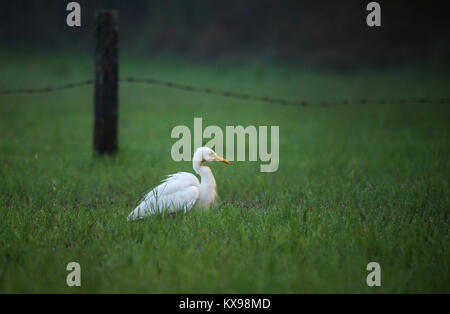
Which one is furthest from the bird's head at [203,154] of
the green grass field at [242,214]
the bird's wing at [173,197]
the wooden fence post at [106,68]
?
the wooden fence post at [106,68]

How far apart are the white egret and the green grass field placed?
5.2 inches

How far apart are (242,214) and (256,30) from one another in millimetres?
24573

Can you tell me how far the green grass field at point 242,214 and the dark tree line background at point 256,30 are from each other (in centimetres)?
1284

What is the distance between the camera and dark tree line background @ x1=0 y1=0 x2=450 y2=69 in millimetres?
23453

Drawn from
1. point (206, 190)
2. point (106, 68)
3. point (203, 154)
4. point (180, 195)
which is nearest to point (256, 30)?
point (106, 68)

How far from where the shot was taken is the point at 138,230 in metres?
4.32

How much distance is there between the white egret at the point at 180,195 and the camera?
4711 millimetres

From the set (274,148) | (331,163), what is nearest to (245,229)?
(331,163)

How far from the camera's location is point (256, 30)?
27.8 m

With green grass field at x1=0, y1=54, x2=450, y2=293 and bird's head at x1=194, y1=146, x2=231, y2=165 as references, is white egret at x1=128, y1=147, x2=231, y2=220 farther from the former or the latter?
green grass field at x1=0, y1=54, x2=450, y2=293

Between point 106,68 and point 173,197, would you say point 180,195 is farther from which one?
point 106,68

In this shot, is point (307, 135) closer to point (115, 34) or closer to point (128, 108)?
point (115, 34)

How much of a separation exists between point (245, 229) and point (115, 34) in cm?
425

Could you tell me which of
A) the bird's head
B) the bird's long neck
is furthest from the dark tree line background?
the bird's long neck
